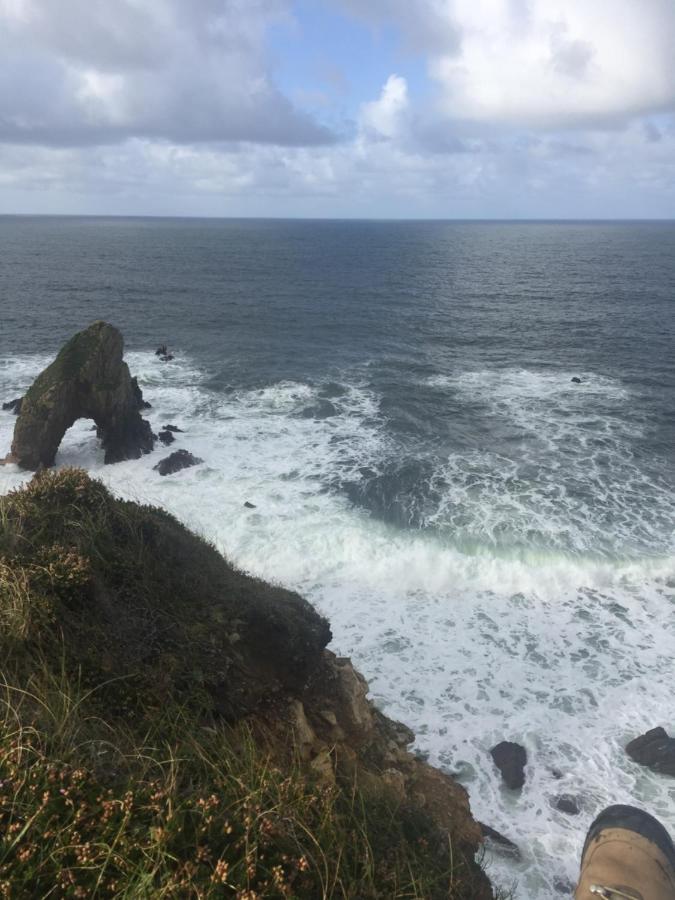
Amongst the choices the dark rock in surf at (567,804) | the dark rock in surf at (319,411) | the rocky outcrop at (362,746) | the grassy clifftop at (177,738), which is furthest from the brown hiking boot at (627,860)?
the dark rock in surf at (319,411)

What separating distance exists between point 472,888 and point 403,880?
113 inches

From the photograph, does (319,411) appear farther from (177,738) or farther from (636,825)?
(177,738)

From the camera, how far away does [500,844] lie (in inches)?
506

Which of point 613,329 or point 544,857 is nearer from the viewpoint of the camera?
point 544,857

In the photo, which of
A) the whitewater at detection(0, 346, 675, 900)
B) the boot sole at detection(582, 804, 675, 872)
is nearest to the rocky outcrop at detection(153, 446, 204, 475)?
the whitewater at detection(0, 346, 675, 900)

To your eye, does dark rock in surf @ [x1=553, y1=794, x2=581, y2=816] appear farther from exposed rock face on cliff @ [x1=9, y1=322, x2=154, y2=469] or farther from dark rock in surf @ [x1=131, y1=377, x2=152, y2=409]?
dark rock in surf @ [x1=131, y1=377, x2=152, y2=409]

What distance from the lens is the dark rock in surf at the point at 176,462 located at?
29547 millimetres

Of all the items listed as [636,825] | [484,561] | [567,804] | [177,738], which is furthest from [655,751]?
[177,738]

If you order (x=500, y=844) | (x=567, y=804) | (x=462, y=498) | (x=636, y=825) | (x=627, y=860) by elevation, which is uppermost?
(x=462, y=498)

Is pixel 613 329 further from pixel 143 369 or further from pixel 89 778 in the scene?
pixel 89 778

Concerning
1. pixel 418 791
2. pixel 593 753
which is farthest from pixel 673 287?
pixel 418 791

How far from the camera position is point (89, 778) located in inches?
196

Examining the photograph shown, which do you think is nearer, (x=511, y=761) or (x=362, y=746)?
(x=362, y=746)

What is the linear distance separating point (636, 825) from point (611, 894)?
3061mm
